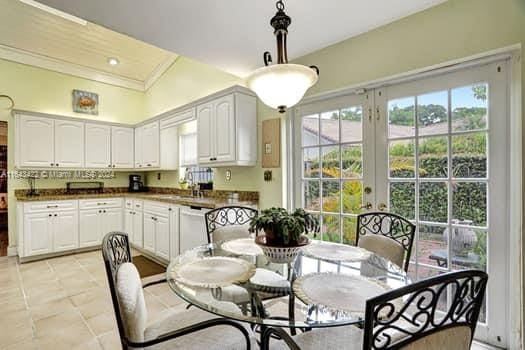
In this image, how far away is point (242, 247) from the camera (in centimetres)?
183

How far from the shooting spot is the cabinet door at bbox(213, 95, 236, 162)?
323cm

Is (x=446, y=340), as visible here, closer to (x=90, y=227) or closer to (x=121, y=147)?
(x=90, y=227)

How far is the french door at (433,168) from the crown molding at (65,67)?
4.20 m

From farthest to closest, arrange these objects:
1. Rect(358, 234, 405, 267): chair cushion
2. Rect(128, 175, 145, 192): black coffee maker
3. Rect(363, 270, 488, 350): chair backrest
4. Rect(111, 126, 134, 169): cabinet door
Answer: Rect(128, 175, 145, 192): black coffee maker < Rect(111, 126, 134, 169): cabinet door < Rect(358, 234, 405, 267): chair cushion < Rect(363, 270, 488, 350): chair backrest

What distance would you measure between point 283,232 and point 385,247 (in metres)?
0.87

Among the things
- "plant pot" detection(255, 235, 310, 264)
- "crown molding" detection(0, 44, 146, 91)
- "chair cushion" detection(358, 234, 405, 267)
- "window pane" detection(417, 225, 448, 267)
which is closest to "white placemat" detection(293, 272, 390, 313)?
"plant pot" detection(255, 235, 310, 264)

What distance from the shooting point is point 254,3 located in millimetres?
2035

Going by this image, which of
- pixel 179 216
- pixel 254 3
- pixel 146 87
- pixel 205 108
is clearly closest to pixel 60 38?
pixel 146 87

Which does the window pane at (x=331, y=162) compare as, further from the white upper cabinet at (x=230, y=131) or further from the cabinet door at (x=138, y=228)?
the cabinet door at (x=138, y=228)

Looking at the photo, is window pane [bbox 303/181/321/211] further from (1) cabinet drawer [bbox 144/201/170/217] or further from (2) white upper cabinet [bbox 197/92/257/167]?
(1) cabinet drawer [bbox 144/201/170/217]

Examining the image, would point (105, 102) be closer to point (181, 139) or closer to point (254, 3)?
point (181, 139)

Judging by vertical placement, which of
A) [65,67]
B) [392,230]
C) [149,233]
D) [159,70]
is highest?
[159,70]

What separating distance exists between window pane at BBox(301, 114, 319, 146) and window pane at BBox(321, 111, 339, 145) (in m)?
0.07

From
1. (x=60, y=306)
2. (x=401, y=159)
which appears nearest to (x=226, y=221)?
(x=401, y=159)
